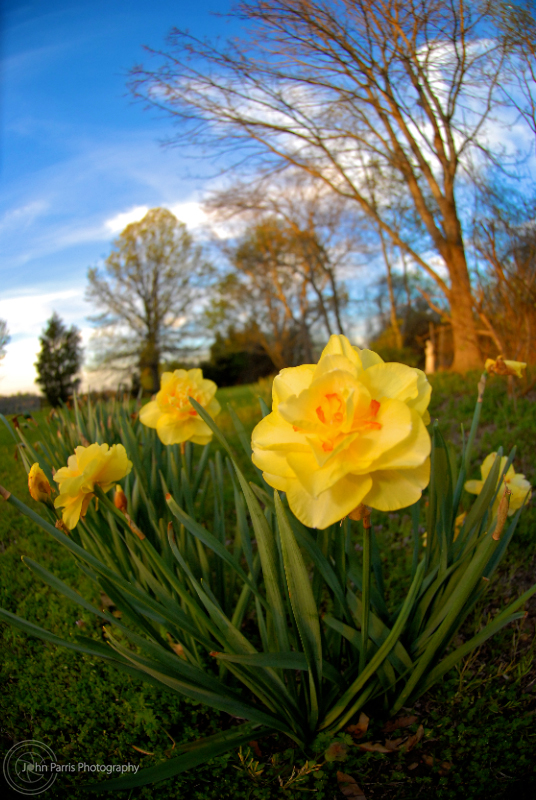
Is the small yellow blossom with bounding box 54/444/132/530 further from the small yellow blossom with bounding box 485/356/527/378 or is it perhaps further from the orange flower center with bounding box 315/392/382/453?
the small yellow blossom with bounding box 485/356/527/378

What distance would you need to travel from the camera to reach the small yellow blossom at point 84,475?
964mm

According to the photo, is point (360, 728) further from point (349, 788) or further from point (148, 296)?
point (148, 296)

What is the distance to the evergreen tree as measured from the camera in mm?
8375

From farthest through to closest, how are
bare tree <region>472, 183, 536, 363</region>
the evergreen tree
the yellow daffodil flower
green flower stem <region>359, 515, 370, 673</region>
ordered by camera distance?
1. the evergreen tree
2. bare tree <region>472, 183, 536, 363</region>
3. green flower stem <region>359, 515, 370, 673</region>
4. the yellow daffodil flower

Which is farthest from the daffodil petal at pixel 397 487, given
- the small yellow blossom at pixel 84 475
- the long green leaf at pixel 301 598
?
the small yellow blossom at pixel 84 475

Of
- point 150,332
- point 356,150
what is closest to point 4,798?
point 356,150

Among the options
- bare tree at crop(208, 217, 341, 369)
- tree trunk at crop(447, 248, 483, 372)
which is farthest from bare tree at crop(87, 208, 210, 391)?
tree trunk at crop(447, 248, 483, 372)

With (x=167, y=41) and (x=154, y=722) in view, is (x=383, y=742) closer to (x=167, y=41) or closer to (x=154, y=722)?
(x=154, y=722)

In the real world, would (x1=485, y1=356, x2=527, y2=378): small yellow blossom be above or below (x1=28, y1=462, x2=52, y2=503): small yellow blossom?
above

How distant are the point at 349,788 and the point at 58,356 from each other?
Result: 9720mm

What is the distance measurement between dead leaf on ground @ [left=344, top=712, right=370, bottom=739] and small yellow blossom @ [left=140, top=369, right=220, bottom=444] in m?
0.88

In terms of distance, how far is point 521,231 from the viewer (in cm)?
372

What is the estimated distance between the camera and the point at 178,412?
1436mm

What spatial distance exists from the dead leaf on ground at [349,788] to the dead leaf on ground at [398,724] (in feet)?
0.55
